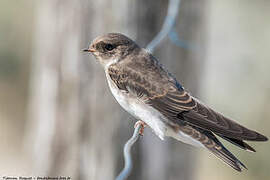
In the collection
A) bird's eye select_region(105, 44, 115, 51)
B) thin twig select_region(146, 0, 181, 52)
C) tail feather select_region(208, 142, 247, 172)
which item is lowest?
tail feather select_region(208, 142, 247, 172)

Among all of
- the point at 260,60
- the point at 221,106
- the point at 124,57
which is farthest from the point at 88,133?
the point at 260,60

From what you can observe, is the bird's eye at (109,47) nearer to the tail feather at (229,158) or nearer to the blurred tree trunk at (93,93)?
the blurred tree trunk at (93,93)

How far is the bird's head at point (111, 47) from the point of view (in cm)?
436

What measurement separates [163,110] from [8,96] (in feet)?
14.3

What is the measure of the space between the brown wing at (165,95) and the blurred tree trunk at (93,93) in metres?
0.60

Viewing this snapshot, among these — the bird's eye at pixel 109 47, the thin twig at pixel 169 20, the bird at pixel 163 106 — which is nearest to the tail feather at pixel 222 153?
the bird at pixel 163 106

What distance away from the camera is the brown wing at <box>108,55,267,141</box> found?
406 centimetres

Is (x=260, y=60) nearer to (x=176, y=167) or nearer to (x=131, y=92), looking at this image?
(x=176, y=167)

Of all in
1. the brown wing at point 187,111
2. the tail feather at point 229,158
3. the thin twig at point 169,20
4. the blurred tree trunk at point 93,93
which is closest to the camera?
the tail feather at point 229,158

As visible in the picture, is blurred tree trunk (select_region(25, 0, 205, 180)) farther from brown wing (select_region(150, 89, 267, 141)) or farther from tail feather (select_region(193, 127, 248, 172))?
tail feather (select_region(193, 127, 248, 172))

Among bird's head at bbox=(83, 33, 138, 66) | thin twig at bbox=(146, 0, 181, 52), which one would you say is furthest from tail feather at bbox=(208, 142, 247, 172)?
bird's head at bbox=(83, 33, 138, 66)

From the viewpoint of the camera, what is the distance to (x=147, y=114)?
4.13m

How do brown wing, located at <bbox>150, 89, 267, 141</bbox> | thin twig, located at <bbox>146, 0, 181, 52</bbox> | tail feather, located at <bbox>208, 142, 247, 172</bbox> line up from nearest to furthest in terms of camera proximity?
tail feather, located at <bbox>208, 142, 247, 172</bbox>
brown wing, located at <bbox>150, 89, 267, 141</bbox>
thin twig, located at <bbox>146, 0, 181, 52</bbox>

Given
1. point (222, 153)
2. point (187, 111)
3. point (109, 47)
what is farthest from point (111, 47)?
point (222, 153)
